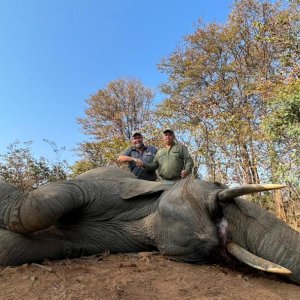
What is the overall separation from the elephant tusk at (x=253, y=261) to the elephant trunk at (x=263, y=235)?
12cm

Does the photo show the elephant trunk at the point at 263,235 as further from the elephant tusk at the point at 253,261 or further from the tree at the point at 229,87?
the tree at the point at 229,87

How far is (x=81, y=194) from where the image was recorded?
368 cm

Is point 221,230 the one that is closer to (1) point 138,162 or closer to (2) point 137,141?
(1) point 138,162

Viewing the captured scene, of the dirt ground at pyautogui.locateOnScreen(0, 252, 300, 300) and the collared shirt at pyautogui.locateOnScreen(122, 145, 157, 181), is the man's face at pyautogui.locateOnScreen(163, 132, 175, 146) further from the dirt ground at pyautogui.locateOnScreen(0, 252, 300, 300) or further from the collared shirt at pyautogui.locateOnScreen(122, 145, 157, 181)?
the dirt ground at pyautogui.locateOnScreen(0, 252, 300, 300)

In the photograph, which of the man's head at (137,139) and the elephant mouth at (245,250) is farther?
the man's head at (137,139)

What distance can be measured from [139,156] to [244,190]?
10.4 ft

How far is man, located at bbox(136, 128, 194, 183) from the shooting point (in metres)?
5.97

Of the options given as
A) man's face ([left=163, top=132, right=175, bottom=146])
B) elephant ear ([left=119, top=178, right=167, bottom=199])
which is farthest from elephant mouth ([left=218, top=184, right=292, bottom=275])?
man's face ([left=163, top=132, right=175, bottom=146])

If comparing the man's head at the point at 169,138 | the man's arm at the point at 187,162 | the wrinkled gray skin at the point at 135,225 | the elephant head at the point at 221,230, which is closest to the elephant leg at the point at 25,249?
the wrinkled gray skin at the point at 135,225

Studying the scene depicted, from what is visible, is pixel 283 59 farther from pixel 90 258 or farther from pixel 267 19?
pixel 90 258

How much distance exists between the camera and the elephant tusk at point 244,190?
3.18 meters

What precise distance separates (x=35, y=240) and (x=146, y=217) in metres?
0.96

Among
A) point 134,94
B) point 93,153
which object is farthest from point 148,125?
point 134,94

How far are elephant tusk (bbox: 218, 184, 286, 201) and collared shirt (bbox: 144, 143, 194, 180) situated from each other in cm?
249
